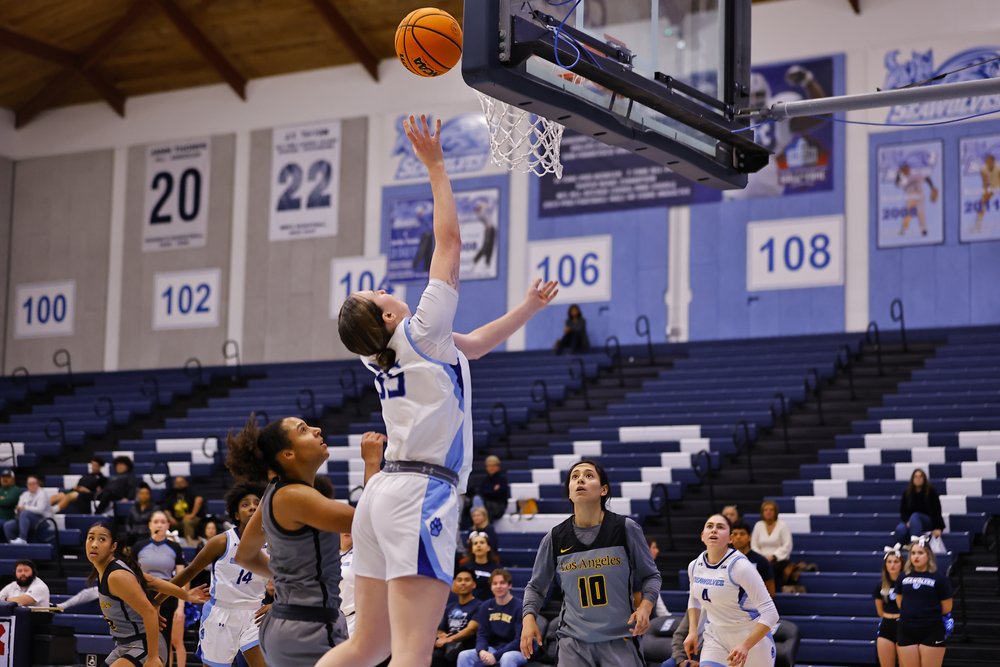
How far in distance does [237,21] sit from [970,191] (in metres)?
A: 12.9

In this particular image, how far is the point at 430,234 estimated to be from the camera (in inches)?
959

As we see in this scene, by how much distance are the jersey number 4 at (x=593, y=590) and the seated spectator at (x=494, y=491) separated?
8.73 metres

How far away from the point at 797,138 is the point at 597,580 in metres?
15.3

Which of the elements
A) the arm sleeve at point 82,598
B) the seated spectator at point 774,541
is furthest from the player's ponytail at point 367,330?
the arm sleeve at point 82,598

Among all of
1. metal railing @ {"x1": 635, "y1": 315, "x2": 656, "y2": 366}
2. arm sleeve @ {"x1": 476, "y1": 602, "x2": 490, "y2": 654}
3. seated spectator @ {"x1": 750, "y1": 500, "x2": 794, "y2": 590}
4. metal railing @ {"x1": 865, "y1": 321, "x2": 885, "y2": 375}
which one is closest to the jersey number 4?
arm sleeve @ {"x1": 476, "y1": 602, "x2": 490, "y2": 654}

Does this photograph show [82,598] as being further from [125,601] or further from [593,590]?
[593,590]

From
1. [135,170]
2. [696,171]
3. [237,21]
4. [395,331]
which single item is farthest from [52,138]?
[395,331]

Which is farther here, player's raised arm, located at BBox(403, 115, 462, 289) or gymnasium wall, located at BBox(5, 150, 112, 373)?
gymnasium wall, located at BBox(5, 150, 112, 373)

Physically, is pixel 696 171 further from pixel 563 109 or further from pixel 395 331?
pixel 395 331

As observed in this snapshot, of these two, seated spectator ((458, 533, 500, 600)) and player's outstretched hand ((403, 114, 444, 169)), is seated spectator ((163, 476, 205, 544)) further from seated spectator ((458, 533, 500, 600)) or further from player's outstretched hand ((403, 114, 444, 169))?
player's outstretched hand ((403, 114, 444, 169))

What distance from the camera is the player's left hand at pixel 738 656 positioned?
8492mm

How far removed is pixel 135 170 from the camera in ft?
90.0

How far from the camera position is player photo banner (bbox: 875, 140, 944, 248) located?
20500 millimetres

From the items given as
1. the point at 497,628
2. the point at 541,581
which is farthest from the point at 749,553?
the point at 541,581
